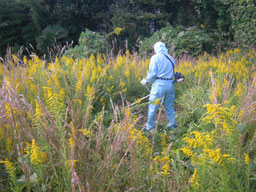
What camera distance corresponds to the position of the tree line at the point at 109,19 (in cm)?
987

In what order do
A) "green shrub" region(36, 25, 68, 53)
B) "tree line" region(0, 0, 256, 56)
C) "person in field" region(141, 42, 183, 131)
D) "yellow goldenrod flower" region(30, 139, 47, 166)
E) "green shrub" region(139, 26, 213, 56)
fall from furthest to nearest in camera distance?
"tree line" region(0, 0, 256, 56) → "green shrub" region(36, 25, 68, 53) → "green shrub" region(139, 26, 213, 56) → "person in field" region(141, 42, 183, 131) → "yellow goldenrod flower" region(30, 139, 47, 166)

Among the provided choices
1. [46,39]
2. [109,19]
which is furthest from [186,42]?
[46,39]

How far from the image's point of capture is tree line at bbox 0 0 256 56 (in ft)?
32.4

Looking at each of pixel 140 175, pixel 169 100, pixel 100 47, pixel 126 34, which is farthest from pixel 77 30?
pixel 140 175

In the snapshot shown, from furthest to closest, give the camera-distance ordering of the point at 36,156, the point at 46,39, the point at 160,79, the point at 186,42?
the point at 46,39
the point at 186,42
the point at 160,79
the point at 36,156

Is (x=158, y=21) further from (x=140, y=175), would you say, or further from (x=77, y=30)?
(x=140, y=175)

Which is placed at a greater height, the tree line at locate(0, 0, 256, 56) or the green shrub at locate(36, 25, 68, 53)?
the tree line at locate(0, 0, 256, 56)

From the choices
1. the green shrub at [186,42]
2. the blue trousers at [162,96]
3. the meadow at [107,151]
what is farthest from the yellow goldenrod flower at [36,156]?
the green shrub at [186,42]

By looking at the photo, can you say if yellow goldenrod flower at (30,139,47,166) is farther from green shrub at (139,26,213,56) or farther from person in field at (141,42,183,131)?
green shrub at (139,26,213,56)

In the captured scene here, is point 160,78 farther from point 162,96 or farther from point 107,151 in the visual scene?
point 107,151

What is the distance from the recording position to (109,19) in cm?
1246

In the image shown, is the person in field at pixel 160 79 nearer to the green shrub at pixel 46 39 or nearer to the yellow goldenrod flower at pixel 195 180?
the yellow goldenrod flower at pixel 195 180

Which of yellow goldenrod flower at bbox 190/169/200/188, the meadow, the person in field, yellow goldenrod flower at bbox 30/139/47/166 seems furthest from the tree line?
yellow goldenrod flower at bbox 30/139/47/166

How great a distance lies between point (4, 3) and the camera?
10164mm
